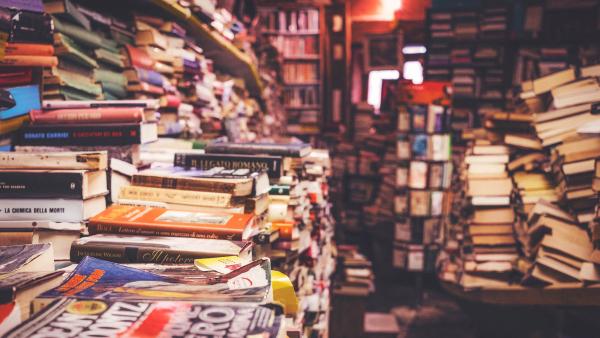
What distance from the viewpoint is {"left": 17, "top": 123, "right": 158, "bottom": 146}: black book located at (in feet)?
4.79

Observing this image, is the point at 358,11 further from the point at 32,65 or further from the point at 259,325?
the point at 259,325

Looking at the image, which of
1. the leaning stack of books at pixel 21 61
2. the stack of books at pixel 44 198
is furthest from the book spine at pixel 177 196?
the leaning stack of books at pixel 21 61

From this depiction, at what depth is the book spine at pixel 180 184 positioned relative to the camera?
1.29m

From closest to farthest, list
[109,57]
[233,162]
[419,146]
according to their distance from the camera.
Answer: [233,162], [109,57], [419,146]

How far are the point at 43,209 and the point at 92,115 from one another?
0.47 m

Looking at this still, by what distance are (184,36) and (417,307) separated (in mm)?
4055

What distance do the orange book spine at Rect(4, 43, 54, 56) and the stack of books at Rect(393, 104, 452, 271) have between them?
4319mm

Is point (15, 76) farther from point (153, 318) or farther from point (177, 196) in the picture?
point (153, 318)

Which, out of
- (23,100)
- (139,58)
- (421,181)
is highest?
(139,58)

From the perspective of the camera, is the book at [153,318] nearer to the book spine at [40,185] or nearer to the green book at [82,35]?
the book spine at [40,185]

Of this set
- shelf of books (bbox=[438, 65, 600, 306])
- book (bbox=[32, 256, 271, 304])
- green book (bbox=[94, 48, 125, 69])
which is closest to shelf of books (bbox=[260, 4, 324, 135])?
shelf of books (bbox=[438, 65, 600, 306])

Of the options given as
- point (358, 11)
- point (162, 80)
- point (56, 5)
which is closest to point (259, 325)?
point (56, 5)

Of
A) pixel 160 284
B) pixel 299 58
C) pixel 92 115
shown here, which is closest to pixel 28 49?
pixel 92 115

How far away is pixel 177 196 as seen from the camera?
1307mm
